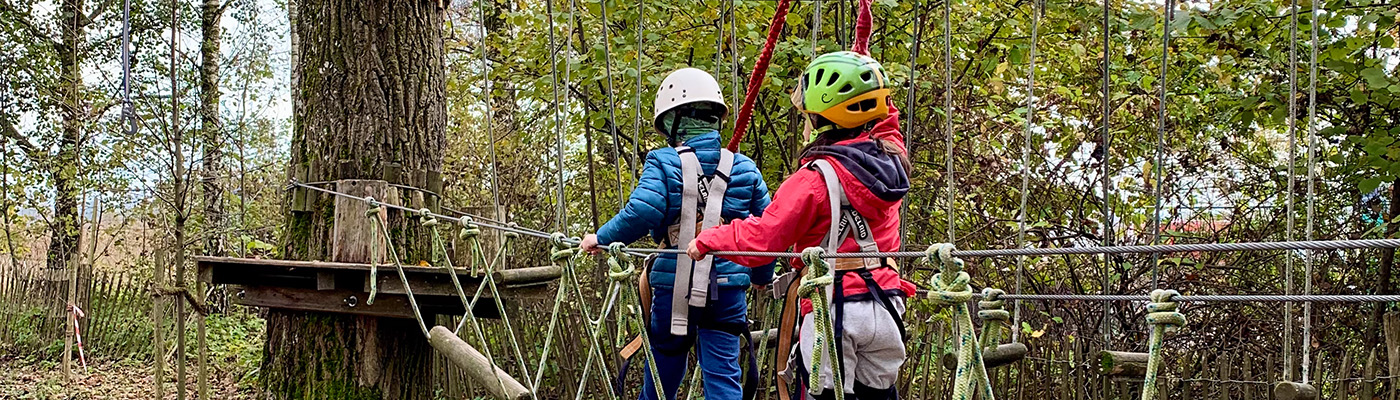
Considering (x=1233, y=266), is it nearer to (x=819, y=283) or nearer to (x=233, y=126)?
(x=819, y=283)

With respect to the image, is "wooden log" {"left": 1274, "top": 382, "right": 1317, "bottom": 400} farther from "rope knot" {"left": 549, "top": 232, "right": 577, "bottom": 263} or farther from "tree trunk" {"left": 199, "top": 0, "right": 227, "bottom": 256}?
"tree trunk" {"left": 199, "top": 0, "right": 227, "bottom": 256}

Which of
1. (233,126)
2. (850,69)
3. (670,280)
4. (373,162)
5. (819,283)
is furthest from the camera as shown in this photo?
(233,126)

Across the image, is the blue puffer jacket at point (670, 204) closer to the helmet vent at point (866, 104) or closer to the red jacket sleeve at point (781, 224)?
the red jacket sleeve at point (781, 224)

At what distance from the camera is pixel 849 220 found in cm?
179

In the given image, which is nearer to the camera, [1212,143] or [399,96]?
[399,96]

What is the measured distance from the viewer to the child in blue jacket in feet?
7.45

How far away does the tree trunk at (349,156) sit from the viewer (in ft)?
9.57

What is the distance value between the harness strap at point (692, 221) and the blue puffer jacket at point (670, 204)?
0.02 m

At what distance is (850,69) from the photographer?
1.79 metres

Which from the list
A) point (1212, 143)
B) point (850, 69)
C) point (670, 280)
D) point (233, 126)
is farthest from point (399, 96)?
point (233, 126)

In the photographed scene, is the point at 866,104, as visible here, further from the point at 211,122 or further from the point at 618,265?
the point at 211,122

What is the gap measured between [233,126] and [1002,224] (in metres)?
6.68

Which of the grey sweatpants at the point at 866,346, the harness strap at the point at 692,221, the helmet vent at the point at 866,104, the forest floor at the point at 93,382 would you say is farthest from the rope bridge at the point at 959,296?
the forest floor at the point at 93,382

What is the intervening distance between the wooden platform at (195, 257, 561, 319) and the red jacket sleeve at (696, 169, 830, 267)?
840mm
